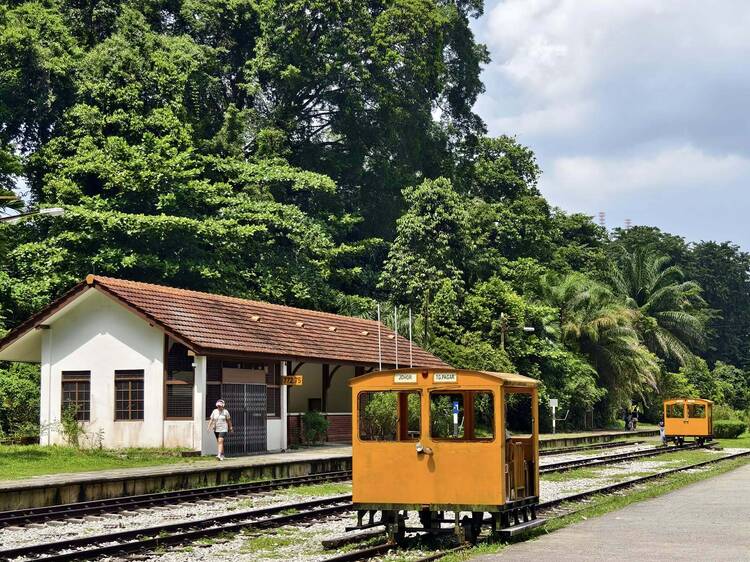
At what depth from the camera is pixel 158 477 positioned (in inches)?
898

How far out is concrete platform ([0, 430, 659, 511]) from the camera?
19812 mm

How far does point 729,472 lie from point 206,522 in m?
17.1

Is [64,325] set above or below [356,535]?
above

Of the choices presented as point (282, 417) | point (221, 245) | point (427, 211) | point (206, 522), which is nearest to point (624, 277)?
point (427, 211)

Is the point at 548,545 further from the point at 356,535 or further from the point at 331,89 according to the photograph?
the point at 331,89

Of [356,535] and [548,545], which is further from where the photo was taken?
[356,535]

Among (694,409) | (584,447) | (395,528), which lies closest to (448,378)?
(395,528)

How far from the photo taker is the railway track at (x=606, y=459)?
2990 centimetres

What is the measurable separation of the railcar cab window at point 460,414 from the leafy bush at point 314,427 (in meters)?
20.5

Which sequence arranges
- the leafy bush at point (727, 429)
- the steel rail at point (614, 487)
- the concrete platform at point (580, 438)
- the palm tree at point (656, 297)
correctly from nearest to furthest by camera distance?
the steel rail at point (614, 487)
the concrete platform at point (580, 438)
the leafy bush at point (727, 429)
the palm tree at point (656, 297)

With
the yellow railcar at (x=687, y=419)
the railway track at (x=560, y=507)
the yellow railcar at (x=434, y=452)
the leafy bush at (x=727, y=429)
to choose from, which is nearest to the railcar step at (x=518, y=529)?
the yellow railcar at (x=434, y=452)

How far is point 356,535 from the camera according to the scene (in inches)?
582

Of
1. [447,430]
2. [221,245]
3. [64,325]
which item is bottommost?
[447,430]

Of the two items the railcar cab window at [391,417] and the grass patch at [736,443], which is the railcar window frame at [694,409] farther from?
the railcar cab window at [391,417]
